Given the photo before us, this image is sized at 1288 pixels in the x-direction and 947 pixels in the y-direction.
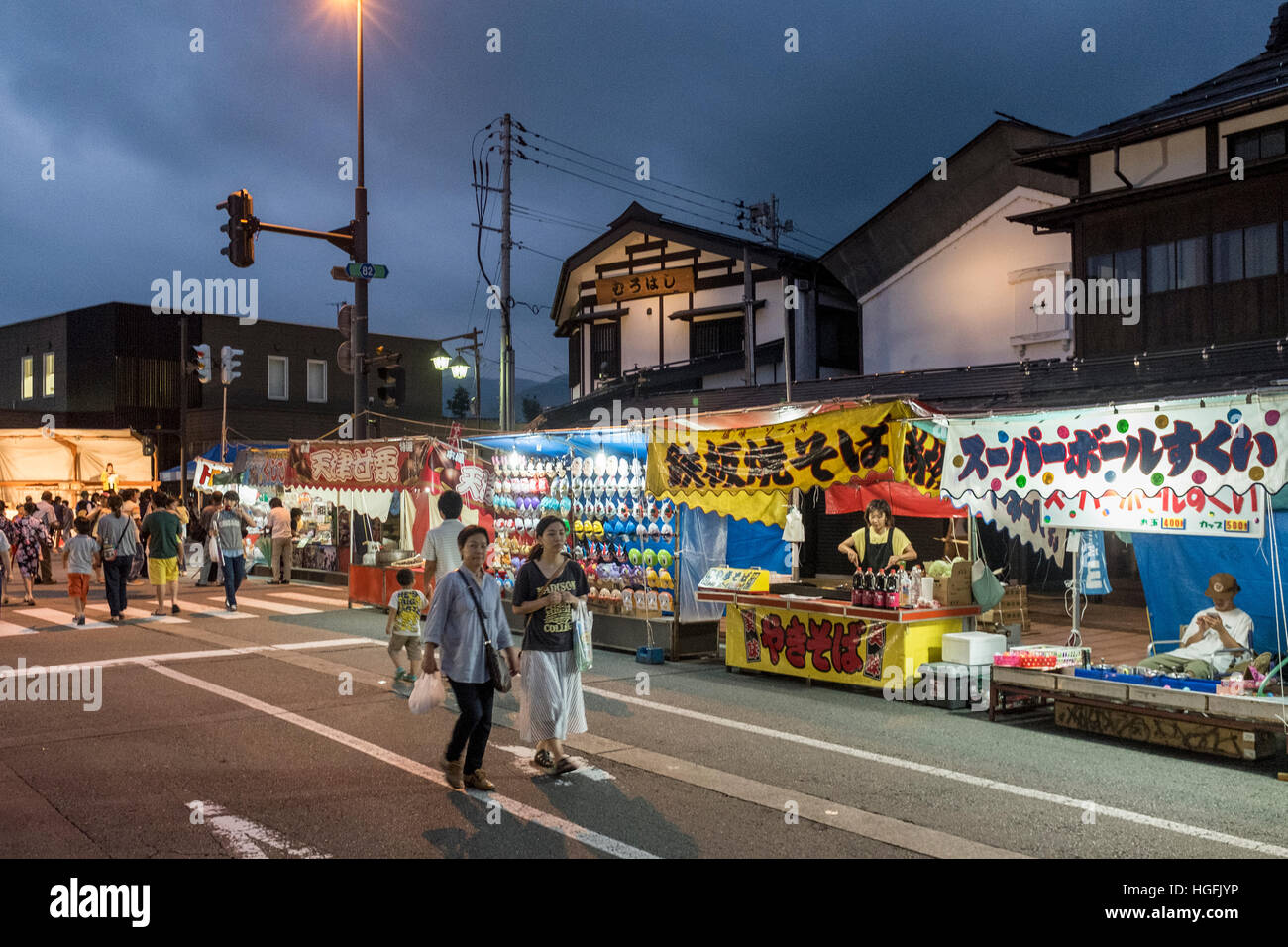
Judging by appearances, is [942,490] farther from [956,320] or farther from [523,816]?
[956,320]

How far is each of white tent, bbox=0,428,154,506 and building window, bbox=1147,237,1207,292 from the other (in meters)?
27.7

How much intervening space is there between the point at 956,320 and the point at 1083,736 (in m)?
15.9

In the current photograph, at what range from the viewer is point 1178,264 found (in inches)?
683

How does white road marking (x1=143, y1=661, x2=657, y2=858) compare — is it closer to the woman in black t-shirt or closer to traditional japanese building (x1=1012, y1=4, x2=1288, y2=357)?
the woman in black t-shirt

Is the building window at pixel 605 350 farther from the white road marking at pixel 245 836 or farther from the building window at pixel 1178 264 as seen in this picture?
the white road marking at pixel 245 836

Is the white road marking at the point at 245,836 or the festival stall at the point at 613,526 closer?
the white road marking at the point at 245,836

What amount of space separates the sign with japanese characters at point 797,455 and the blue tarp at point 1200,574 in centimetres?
250

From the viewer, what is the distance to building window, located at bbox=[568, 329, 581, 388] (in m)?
33.5

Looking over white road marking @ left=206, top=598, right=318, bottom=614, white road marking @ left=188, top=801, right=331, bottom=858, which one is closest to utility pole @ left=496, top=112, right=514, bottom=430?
white road marking @ left=206, top=598, right=318, bottom=614

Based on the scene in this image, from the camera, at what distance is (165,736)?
8.34 m

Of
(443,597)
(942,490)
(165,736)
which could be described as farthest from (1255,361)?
(165,736)

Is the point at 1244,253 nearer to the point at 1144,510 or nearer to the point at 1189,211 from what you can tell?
the point at 1189,211

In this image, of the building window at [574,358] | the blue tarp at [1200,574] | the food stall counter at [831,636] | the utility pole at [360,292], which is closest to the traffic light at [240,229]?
the utility pole at [360,292]

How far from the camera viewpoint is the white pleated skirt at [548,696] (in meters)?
7.35
